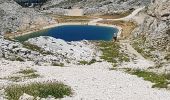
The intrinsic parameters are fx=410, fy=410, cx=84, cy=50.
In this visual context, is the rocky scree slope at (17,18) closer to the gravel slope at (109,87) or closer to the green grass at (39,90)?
the gravel slope at (109,87)

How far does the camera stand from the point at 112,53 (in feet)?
266

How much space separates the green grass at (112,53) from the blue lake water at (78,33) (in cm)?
3524

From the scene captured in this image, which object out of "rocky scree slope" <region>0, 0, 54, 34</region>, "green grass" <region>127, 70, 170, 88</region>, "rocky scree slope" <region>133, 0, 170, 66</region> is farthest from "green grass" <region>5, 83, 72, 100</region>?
"rocky scree slope" <region>0, 0, 54, 34</region>

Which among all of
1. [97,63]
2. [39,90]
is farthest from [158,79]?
Answer: [97,63]

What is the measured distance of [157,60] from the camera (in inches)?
2896

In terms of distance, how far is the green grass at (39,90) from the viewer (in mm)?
31558

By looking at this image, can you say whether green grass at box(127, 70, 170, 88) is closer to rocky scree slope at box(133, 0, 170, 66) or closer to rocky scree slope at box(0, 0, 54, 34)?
rocky scree slope at box(133, 0, 170, 66)

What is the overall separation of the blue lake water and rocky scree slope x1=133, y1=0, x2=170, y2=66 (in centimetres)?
2522

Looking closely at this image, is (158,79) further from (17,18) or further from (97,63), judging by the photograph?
(17,18)

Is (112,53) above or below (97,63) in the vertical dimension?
below

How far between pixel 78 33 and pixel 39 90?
11150 centimetres

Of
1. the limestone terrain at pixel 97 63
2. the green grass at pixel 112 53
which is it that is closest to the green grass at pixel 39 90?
the limestone terrain at pixel 97 63

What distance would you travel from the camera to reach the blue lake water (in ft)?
440

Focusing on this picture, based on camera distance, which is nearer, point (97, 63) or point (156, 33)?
point (97, 63)
